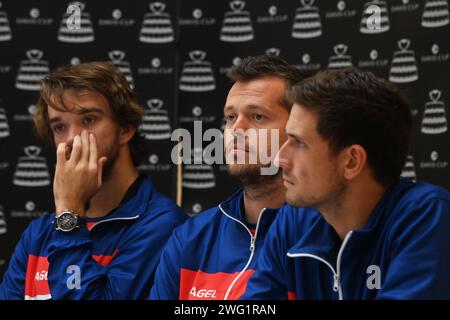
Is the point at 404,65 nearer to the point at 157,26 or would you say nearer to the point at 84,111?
the point at 157,26

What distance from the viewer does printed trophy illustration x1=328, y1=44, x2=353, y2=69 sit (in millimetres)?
3027

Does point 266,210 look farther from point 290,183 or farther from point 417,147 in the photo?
point 417,147

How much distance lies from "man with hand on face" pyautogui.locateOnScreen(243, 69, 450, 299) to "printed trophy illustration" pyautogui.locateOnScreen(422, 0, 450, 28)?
1.28 metres

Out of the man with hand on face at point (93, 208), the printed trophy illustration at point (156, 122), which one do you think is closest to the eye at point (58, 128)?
the man with hand on face at point (93, 208)

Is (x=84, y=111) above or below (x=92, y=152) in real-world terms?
above

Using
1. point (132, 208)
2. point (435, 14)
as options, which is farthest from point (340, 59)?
point (132, 208)

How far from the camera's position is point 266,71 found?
223cm

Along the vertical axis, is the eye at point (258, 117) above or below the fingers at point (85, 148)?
above

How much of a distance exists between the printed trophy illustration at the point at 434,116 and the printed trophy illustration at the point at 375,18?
0.36 m

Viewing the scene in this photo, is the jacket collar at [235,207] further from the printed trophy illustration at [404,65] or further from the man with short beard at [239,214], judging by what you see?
the printed trophy illustration at [404,65]

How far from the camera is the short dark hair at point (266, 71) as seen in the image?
2.22 metres

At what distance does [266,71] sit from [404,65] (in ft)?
3.12

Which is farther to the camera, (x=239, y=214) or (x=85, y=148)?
(x=85, y=148)
